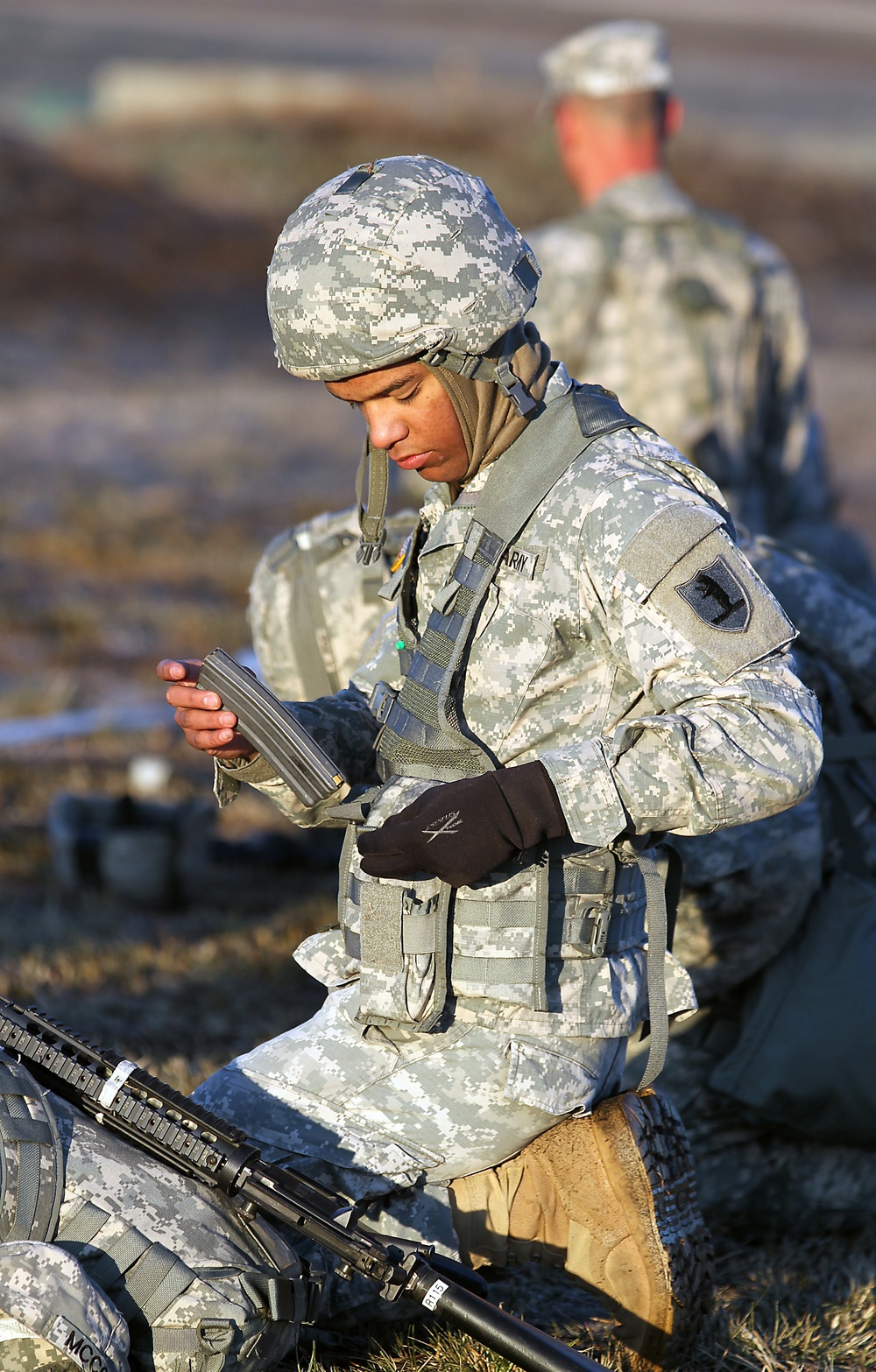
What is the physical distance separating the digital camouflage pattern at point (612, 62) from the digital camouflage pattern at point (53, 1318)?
4539mm

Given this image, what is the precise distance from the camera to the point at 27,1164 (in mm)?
2523

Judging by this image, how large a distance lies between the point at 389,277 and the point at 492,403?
12.1 inches

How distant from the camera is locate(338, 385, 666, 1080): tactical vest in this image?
2.70 meters

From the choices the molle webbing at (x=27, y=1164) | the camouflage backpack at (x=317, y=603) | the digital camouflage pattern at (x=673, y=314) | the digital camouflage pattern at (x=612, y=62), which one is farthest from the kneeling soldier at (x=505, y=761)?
the digital camouflage pattern at (x=612, y=62)

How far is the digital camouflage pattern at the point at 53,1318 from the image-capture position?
7.78ft

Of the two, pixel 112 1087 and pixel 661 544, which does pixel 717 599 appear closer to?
pixel 661 544

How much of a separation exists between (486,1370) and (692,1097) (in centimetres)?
113

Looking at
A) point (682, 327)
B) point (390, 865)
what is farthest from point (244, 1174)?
point (682, 327)

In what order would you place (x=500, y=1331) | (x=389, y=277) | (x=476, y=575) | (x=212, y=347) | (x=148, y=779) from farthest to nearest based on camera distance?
(x=212, y=347), (x=148, y=779), (x=476, y=575), (x=389, y=277), (x=500, y=1331)

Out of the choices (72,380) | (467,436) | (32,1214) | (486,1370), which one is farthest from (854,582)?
(72,380)

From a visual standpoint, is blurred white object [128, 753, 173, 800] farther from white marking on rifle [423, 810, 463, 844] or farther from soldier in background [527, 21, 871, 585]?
white marking on rifle [423, 810, 463, 844]

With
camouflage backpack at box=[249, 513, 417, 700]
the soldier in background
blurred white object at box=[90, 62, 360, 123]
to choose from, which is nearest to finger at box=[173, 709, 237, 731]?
camouflage backpack at box=[249, 513, 417, 700]

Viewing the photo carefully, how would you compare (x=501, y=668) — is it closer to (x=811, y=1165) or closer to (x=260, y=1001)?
(x=811, y=1165)

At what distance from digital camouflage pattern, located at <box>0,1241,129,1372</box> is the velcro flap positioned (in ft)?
4.51
